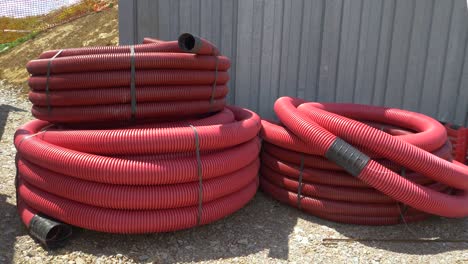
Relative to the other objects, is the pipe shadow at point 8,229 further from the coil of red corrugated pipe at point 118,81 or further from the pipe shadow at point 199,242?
the coil of red corrugated pipe at point 118,81

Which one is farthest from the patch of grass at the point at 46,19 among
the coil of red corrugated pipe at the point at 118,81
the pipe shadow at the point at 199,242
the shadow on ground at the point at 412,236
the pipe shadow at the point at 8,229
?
the shadow on ground at the point at 412,236

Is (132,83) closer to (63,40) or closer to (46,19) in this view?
(63,40)

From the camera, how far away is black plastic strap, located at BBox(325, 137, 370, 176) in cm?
308

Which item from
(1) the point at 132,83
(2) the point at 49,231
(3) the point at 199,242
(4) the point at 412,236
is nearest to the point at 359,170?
(4) the point at 412,236

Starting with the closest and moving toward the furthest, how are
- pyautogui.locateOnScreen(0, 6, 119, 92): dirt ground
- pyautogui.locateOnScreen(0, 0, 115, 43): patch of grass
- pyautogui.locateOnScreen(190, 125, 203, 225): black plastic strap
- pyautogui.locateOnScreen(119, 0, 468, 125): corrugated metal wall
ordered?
1. pyautogui.locateOnScreen(190, 125, 203, 225): black plastic strap
2. pyautogui.locateOnScreen(119, 0, 468, 125): corrugated metal wall
3. pyautogui.locateOnScreen(0, 6, 119, 92): dirt ground
4. pyautogui.locateOnScreen(0, 0, 115, 43): patch of grass

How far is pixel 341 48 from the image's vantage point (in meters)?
4.73

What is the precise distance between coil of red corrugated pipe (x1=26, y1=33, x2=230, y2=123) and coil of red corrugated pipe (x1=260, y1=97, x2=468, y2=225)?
100cm

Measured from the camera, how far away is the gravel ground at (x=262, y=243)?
2.71m

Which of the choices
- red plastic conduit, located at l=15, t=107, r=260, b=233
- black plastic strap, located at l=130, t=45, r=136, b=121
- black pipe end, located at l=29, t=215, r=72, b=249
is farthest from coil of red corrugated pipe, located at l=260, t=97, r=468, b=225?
black pipe end, located at l=29, t=215, r=72, b=249

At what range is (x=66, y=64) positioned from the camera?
10.4 ft

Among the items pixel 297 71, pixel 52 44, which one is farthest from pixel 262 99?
pixel 52 44

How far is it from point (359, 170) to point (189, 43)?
5.76 ft

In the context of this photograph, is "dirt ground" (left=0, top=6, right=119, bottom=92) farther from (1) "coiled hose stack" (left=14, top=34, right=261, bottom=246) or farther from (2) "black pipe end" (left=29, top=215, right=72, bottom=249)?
(2) "black pipe end" (left=29, top=215, right=72, bottom=249)

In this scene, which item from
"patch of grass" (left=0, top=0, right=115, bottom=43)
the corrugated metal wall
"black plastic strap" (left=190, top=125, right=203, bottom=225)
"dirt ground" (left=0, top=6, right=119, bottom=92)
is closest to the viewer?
"black plastic strap" (left=190, top=125, right=203, bottom=225)
